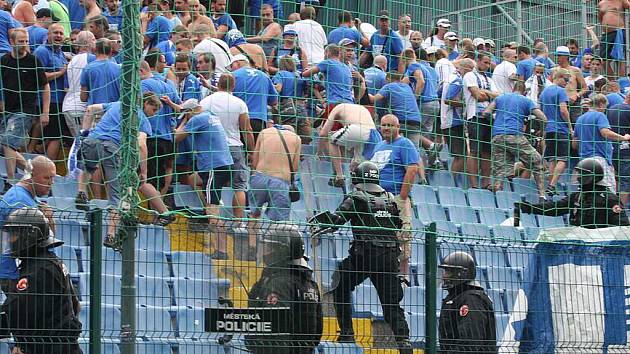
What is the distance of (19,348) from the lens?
7.86 metres

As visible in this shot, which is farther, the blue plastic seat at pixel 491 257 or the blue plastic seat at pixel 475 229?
the blue plastic seat at pixel 475 229

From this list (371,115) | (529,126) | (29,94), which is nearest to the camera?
(29,94)

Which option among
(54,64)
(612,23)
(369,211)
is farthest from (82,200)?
(612,23)

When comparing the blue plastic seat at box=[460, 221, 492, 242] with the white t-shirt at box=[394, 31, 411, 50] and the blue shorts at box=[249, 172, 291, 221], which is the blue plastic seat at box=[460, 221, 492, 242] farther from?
the white t-shirt at box=[394, 31, 411, 50]

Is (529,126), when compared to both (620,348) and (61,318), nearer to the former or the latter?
(620,348)

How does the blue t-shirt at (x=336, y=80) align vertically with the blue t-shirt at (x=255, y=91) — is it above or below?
above

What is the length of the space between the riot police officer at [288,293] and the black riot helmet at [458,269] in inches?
47.9

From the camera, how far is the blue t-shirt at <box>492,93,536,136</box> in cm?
1625

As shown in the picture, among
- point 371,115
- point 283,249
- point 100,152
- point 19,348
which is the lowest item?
point 19,348

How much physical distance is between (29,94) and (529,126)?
6.84 m

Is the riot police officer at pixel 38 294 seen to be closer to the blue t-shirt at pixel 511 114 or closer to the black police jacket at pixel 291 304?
the black police jacket at pixel 291 304

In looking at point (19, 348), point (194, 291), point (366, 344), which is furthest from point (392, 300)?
point (19, 348)

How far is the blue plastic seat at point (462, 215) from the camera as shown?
15.4 m

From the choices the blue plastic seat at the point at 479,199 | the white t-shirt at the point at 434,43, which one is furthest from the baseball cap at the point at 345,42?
the white t-shirt at the point at 434,43
